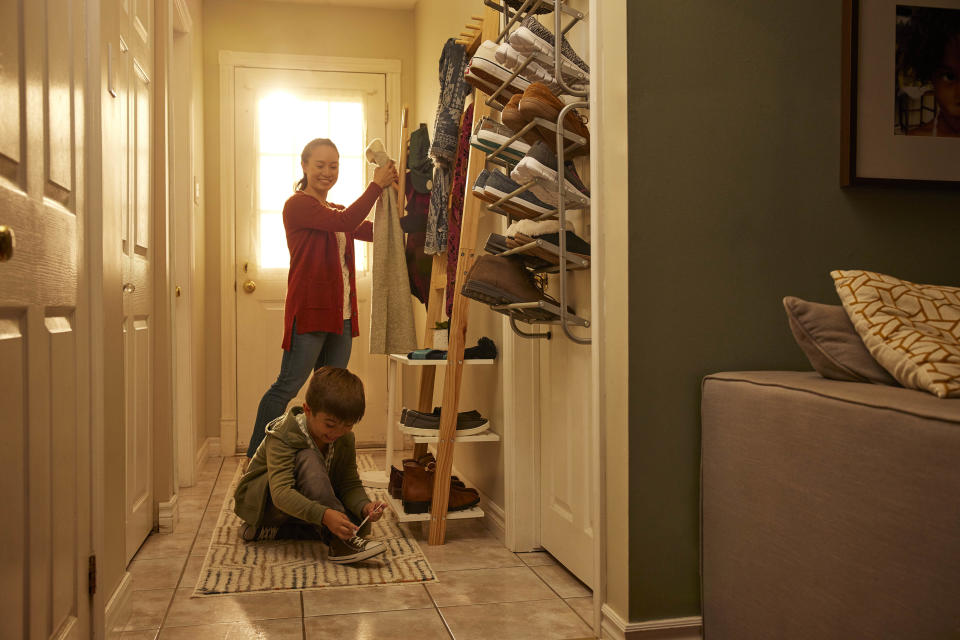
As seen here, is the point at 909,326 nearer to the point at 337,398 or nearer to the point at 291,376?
the point at 337,398

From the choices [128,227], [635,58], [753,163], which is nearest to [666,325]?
[753,163]

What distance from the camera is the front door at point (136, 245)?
7.41ft

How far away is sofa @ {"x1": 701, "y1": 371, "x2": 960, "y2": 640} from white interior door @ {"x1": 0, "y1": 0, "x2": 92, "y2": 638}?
1.20m

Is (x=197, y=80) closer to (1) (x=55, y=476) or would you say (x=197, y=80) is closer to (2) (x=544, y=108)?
(2) (x=544, y=108)

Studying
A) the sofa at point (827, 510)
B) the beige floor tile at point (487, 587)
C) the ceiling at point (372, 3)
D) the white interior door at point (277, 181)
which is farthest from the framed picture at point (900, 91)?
the ceiling at point (372, 3)

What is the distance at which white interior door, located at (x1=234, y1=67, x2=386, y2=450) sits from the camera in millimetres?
4328

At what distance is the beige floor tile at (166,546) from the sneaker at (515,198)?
1447 millimetres

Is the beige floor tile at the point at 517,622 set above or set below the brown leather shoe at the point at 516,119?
below

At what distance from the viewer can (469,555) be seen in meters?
2.47

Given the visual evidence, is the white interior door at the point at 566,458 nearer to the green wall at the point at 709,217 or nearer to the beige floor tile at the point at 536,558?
the beige floor tile at the point at 536,558

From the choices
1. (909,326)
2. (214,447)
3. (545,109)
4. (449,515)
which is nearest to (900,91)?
(909,326)

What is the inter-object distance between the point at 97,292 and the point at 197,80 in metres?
2.68

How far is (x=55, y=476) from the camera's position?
1.36 metres

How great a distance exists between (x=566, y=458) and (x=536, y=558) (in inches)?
14.6
